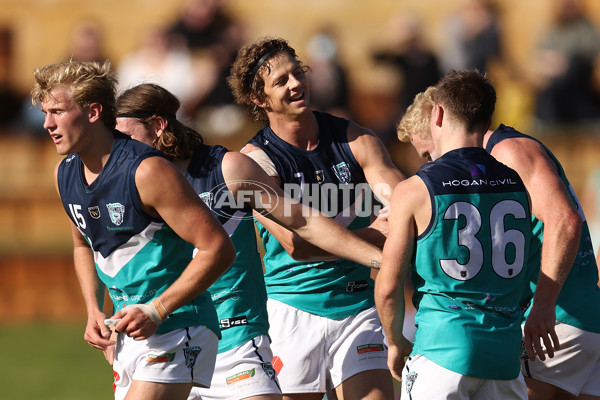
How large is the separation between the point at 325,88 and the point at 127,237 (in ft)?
31.5

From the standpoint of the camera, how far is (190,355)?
4.50m

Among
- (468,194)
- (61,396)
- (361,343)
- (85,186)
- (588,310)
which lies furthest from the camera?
(61,396)

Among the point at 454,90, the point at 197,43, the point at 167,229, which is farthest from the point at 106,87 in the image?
the point at 197,43

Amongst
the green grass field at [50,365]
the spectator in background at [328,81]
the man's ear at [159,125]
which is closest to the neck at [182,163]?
the man's ear at [159,125]

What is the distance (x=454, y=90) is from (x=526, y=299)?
132 cm

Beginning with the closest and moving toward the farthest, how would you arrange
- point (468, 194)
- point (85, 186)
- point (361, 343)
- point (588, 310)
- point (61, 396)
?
point (468, 194), point (85, 186), point (588, 310), point (361, 343), point (61, 396)

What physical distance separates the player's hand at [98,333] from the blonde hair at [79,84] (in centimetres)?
95

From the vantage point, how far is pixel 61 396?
10164 mm

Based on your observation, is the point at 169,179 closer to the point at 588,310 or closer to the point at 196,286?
the point at 196,286

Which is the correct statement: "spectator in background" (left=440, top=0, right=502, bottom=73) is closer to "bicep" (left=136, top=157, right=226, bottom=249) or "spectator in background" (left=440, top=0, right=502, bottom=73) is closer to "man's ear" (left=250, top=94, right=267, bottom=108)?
"man's ear" (left=250, top=94, right=267, bottom=108)

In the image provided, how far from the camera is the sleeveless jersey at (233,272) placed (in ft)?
16.6

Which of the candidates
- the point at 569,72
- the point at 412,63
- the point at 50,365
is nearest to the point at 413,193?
the point at 50,365

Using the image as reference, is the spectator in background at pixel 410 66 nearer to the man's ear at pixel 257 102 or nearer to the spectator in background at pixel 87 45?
the spectator in background at pixel 87 45

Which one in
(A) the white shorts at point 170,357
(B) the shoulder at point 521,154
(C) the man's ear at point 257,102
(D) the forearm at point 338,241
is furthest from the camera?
(C) the man's ear at point 257,102
